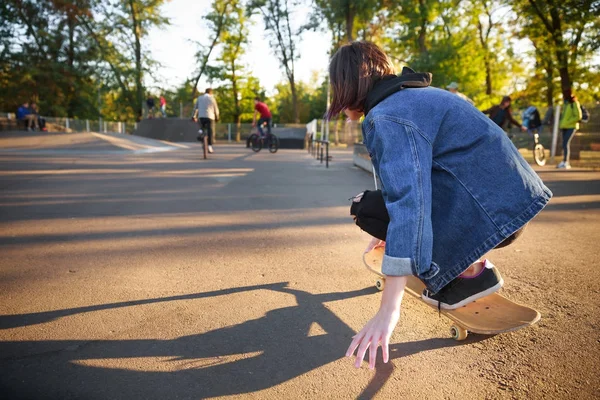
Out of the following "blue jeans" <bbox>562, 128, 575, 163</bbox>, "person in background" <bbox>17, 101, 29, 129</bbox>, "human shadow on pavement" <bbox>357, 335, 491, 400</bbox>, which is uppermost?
"person in background" <bbox>17, 101, 29, 129</bbox>

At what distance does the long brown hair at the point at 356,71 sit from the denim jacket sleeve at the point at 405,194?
0.31m

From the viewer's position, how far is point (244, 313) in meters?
2.53

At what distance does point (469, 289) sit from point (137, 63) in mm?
40230

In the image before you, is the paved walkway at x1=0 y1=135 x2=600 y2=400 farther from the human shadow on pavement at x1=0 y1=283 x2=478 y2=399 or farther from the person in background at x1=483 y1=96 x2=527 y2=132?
the person in background at x1=483 y1=96 x2=527 y2=132

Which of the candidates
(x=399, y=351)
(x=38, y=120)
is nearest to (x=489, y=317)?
(x=399, y=351)

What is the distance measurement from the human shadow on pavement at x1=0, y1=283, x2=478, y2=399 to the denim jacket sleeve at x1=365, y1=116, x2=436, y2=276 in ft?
2.31

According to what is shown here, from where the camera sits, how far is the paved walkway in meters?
1.81

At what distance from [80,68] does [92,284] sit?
39.0 m

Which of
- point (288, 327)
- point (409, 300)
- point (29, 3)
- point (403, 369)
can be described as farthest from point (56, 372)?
point (29, 3)

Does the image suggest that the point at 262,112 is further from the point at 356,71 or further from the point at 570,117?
the point at 356,71

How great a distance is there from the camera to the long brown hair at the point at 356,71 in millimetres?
1861

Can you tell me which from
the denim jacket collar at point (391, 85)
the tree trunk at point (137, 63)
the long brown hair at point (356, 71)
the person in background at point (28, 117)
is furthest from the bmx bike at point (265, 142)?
the tree trunk at point (137, 63)

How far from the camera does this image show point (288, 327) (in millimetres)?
2355

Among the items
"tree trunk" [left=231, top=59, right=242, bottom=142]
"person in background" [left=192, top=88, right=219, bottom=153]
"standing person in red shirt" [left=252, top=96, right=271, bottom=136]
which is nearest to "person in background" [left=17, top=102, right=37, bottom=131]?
"standing person in red shirt" [left=252, top=96, right=271, bottom=136]
